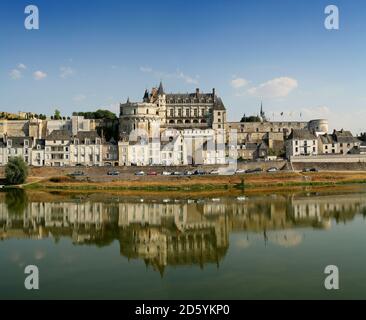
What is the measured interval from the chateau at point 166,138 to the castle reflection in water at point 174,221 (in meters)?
19.6

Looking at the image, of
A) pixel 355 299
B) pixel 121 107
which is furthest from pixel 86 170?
pixel 355 299

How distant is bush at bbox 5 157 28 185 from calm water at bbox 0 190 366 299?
10.2m

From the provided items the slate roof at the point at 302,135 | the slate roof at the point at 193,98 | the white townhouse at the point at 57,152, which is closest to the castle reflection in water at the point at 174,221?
the white townhouse at the point at 57,152

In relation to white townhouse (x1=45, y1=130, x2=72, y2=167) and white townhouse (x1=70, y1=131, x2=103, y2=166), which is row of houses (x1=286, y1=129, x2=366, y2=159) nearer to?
white townhouse (x1=70, y1=131, x2=103, y2=166)

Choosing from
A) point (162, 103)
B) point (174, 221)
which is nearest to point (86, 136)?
point (162, 103)

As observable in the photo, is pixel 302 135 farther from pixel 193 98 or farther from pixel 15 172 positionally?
pixel 15 172

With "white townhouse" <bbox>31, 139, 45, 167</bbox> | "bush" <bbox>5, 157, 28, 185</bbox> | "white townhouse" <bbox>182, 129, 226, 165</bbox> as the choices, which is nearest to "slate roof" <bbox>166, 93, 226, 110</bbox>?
"white townhouse" <bbox>182, 129, 226, 165</bbox>

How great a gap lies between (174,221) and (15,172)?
24.7 metres

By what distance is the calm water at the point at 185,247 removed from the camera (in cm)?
1622

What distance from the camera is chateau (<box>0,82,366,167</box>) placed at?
2280 inches

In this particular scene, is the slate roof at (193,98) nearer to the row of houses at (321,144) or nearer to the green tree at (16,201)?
the row of houses at (321,144)

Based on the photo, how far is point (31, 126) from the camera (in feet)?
219

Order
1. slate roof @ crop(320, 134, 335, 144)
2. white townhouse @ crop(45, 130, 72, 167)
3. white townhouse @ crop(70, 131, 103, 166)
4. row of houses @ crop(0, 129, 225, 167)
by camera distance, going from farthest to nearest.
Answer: slate roof @ crop(320, 134, 335, 144) < white townhouse @ crop(45, 130, 72, 167) < white townhouse @ crop(70, 131, 103, 166) < row of houses @ crop(0, 129, 225, 167)
